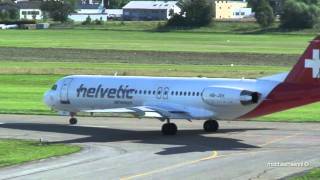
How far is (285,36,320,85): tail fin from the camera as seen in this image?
32.5 m

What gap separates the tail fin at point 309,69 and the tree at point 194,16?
429 feet

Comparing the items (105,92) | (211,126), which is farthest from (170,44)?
(211,126)

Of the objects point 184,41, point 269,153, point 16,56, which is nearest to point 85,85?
point 269,153

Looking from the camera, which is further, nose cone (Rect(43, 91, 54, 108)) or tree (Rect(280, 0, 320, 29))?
tree (Rect(280, 0, 320, 29))

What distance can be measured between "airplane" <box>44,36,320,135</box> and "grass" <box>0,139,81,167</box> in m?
4.29

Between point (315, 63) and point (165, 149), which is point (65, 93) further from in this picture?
point (315, 63)

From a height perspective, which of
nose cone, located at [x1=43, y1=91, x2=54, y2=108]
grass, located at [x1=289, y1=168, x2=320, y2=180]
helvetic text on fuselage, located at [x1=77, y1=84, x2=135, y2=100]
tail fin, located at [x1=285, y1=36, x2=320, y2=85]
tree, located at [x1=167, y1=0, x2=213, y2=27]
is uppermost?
tail fin, located at [x1=285, y1=36, x2=320, y2=85]

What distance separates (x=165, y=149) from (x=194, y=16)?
138 meters

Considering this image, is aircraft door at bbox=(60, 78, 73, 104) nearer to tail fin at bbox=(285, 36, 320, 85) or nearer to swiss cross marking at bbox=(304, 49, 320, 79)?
tail fin at bbox=(285, 36, 320, 85)

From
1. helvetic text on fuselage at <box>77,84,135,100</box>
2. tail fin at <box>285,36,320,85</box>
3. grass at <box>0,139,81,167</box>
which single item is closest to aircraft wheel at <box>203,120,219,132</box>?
helvetic text on fuselage at <box>77,84,135,100</box>

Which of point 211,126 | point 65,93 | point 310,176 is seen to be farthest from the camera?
point 65,93

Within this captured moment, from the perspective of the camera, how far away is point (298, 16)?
14912 centimetres

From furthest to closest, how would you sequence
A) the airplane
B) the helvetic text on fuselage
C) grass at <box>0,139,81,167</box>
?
the helvetic text on fuselage
the airplane
grass at <box>0,139,81,167</box>

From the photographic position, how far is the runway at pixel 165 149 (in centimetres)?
2362
